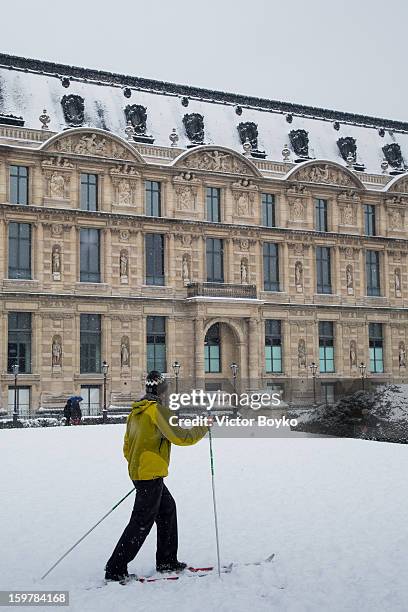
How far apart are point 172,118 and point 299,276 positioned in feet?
44.3

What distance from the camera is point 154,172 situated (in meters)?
48.0

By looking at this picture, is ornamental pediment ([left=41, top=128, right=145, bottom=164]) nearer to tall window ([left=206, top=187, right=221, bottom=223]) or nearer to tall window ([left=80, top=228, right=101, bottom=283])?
tall window ([left=80, top=228, right=101, bottom=283])

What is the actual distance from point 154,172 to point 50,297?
402 inches

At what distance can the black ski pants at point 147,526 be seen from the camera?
9.16 meters

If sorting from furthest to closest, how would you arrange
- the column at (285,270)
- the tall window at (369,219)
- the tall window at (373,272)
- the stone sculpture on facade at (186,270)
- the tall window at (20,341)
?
the tall window at (369,219) → the tall window at (373,272) → the column at (285,270) → the stone sculpture on facade at (186,270) → the tall window at (20,341)

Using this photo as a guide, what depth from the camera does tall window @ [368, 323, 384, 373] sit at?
178ft

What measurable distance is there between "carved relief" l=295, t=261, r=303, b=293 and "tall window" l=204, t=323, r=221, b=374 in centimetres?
641

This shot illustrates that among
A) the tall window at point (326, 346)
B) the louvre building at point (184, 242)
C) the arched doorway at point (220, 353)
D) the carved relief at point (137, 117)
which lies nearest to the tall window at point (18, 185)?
the louvre building at point (184, 242)

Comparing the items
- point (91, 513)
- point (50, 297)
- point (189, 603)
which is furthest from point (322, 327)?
point (189, 603)

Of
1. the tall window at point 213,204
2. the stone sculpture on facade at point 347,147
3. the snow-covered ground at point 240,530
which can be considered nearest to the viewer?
the snow-covered ground at point 240,530

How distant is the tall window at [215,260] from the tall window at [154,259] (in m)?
3.13

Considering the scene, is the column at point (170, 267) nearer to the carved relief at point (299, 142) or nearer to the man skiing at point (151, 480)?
the carved relief at point (299, 142)

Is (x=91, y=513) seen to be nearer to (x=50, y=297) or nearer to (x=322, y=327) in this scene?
(x=50, y=297)

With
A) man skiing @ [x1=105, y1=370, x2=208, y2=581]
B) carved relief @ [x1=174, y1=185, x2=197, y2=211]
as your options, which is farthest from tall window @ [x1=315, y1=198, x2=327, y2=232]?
man skiing @ [x1=105, y1=370, x2=208, y2=581]
